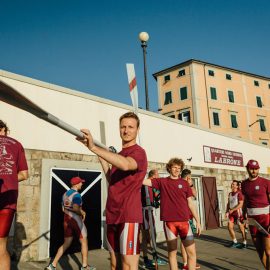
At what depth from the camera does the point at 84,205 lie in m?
7.67

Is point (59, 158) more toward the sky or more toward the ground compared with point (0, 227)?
more toward the sky

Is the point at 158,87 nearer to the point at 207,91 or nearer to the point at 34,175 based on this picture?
the point at 207,91

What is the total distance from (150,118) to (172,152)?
5.78 ft

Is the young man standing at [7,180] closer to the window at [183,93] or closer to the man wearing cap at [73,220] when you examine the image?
the man wearing cap at [73,220]

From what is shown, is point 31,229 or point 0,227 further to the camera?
point 31,229

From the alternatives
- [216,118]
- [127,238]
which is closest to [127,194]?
[127,238]

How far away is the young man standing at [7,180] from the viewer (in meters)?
2.56

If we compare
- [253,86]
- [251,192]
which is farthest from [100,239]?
[253,86]

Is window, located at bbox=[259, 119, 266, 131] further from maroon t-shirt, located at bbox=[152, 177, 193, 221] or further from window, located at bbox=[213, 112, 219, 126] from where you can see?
maroon t-shirt, located at bbox=[152, 177, 193, 221]

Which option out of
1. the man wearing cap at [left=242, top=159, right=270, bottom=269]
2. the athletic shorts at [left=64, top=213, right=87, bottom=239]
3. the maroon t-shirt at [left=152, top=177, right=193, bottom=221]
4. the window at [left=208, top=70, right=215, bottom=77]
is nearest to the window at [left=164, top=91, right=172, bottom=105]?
the window at [left=208, top=70, right=215, bottom=77]

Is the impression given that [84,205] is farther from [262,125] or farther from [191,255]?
[262,125]

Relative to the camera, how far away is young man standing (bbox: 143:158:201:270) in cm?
434

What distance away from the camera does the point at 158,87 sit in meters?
38.3

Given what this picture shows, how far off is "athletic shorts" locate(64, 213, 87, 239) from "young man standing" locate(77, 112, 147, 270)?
116 inches
